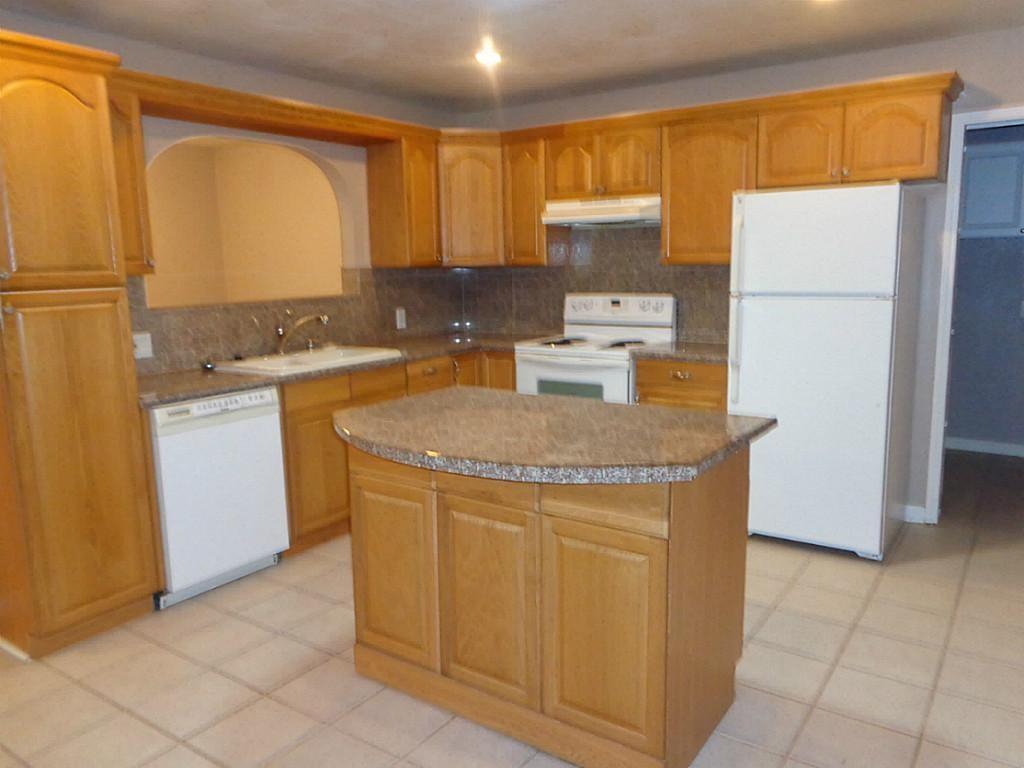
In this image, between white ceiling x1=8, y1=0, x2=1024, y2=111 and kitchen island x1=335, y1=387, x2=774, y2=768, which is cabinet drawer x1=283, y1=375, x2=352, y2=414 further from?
white ceiling x1=8, y1=0, x2=1024, y2=111

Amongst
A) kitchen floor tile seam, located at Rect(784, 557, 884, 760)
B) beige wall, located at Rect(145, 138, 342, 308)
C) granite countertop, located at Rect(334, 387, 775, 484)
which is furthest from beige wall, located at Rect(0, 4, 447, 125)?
kitchen floor tile seam, located at Rect(784, 557, 884, 760)

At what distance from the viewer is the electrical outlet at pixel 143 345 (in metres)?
3.49

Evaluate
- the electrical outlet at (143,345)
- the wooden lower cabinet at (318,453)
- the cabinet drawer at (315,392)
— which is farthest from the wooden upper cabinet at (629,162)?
the electrical outlet at (143,345)

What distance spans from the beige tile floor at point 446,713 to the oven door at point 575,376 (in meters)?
1.19

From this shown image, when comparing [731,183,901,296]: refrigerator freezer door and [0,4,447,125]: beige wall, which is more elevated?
[0,4,447,125]: beige wall

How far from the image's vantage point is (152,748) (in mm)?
2221

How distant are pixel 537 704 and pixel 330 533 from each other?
200cm

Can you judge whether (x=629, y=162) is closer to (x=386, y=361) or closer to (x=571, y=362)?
(x=571, y=362)

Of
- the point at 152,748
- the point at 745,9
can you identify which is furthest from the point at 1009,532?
the point at 152,748

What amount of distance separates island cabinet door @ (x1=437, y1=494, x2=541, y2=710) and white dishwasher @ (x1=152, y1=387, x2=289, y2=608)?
138cm

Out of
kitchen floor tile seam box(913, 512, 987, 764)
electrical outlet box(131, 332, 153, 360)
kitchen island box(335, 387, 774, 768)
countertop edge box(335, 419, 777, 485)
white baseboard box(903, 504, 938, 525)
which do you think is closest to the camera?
countertop edge box(335, 419, 777, 485)

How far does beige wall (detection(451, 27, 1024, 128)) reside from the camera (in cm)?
357

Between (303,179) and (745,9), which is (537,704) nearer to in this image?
(745,9)

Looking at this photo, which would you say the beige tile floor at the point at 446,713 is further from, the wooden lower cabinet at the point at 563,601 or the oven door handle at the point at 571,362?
the oven door handle at the point at 571,362
